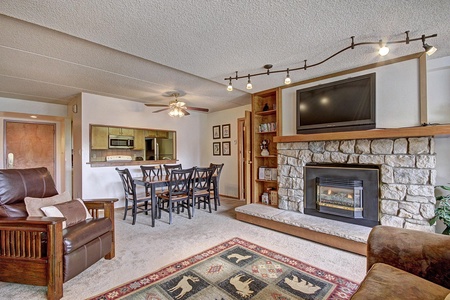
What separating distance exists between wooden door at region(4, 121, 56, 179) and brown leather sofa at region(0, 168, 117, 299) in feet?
12.0

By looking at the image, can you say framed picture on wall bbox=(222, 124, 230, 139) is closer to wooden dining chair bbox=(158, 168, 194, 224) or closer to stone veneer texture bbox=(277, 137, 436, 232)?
wooden dining chair bbox=(158, 168, 194, 224)

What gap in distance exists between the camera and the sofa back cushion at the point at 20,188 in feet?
6.99

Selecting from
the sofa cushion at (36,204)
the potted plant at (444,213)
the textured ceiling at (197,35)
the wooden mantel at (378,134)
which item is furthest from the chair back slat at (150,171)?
the potted plant at (444,213)

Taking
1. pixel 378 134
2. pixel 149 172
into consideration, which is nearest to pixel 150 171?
pixel 149 172

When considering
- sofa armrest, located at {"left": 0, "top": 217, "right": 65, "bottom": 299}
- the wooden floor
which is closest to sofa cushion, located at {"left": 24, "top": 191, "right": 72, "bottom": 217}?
sofa armrest, located at {"left": 0, "top": 217, "right": 65, "bottom": 299}

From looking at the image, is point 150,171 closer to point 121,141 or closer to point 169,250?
point 121,141

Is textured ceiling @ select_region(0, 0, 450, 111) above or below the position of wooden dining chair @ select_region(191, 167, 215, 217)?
above

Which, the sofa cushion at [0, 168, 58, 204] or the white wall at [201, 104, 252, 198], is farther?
the white wall at [201, 104, 252, 198]

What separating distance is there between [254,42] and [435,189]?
2853 mm

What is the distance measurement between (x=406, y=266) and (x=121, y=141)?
554 centimetres

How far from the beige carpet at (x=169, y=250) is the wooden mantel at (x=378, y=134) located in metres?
1.45

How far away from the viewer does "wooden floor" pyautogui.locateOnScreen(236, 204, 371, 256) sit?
8.63 feet

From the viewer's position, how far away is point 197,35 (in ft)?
7.10

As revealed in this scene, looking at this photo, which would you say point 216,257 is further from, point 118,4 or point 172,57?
point 118,4
